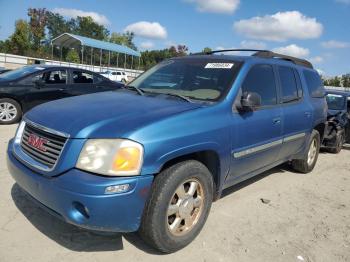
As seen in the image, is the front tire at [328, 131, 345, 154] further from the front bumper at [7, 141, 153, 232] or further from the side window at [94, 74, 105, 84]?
the front bumper at [7, 141, 153, 232]

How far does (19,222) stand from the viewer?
146 inches

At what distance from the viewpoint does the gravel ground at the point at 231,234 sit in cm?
331

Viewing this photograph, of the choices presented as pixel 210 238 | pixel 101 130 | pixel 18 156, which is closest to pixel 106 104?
pixel 101 130

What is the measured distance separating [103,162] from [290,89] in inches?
136

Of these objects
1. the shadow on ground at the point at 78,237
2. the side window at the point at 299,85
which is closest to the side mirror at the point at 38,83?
the shadow on ground at the point at 78,237

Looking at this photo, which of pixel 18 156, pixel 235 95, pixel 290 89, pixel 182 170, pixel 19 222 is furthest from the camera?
pixel 290 89

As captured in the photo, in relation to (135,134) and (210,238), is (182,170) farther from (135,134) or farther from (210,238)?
(210,238)

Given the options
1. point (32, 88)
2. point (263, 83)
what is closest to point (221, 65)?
point (263, 83)

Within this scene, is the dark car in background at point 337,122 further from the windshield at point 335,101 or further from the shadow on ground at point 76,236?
the shadow on ground at point 76,236

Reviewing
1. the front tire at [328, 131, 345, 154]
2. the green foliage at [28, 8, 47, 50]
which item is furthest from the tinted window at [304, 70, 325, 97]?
the green foliage at [28, 8, 47, 50]

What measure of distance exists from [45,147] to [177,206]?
128 cm

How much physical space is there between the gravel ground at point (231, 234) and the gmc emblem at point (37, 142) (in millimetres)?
868

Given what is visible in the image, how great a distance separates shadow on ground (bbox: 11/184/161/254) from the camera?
339 cm

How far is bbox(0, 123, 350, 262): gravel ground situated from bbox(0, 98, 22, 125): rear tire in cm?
425
